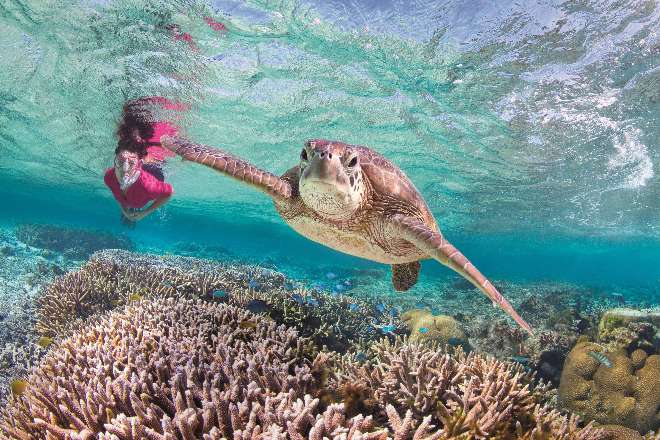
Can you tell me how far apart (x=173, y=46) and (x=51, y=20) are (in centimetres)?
300

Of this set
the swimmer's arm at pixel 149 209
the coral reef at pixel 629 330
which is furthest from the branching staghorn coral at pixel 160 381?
the coral reef at pixel 629 330

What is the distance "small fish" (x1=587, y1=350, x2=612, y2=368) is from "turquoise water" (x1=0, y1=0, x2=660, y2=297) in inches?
309

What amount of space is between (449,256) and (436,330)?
5.58 metres

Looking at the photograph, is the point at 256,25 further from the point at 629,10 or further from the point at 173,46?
the point at 629,10

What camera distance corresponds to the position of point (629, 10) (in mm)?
8164

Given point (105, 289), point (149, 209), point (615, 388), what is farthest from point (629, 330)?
point (105, 289)

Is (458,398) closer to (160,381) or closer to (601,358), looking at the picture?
(160,381)

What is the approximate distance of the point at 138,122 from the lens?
46.7 ft

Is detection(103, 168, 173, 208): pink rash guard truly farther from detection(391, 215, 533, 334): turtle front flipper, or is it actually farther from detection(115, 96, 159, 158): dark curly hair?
detection(391, 215, 533, 334): turtle front flipper

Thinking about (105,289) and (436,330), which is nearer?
(105,289)

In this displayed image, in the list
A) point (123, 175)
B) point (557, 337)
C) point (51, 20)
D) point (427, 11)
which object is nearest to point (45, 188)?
point (51, 20)

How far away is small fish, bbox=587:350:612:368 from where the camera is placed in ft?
17.8

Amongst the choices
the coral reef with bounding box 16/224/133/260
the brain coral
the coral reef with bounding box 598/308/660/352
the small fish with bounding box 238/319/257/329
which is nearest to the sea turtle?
the small fish with bounding box 238/319/257/329

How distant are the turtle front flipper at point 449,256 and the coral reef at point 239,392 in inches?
38.0
